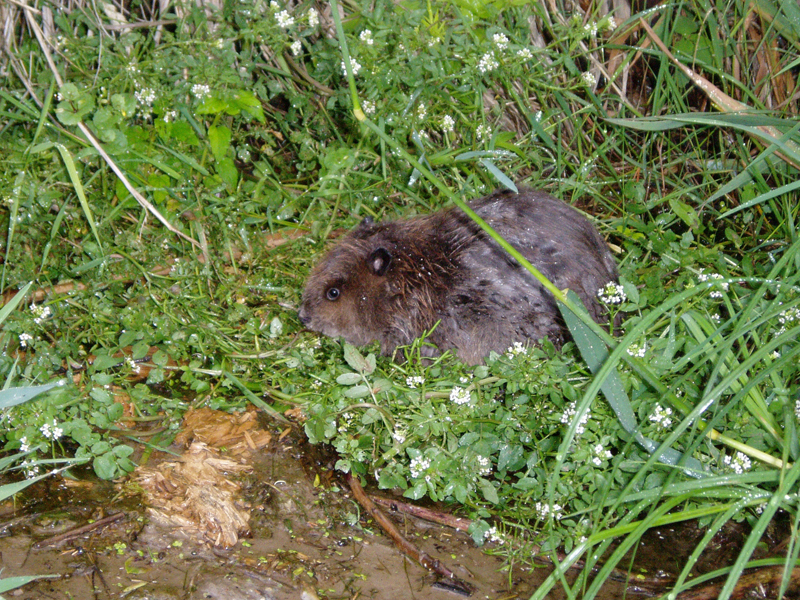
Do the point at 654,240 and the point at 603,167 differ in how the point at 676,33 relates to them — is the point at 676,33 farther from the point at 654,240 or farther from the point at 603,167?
the point at 654,240

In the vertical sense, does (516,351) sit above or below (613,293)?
below

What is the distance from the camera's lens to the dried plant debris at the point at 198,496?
2928mm

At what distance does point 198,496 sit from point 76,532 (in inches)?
18.5

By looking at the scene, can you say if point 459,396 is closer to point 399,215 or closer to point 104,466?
point 104,466

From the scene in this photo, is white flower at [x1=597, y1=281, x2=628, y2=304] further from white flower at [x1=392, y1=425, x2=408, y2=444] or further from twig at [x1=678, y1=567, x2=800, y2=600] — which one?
twig at [x1=678, y1=567, x2=800, y2=600]

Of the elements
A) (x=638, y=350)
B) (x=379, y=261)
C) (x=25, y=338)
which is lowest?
(x=25, y=338)

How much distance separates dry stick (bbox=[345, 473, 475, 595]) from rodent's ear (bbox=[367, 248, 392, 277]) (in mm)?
1214

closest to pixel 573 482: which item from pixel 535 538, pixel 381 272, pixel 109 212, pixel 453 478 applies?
pixel 535 538

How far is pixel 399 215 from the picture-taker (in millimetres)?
4934

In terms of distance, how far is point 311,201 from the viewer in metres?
4.86

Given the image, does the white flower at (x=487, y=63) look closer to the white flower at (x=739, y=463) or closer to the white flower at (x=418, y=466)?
the white flower at (x=418, y=466)

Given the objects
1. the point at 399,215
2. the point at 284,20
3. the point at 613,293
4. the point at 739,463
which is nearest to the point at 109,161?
the point at 284,20

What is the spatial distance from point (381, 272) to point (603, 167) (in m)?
2.07

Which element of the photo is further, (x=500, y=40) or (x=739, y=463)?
(x=500, y=40)
